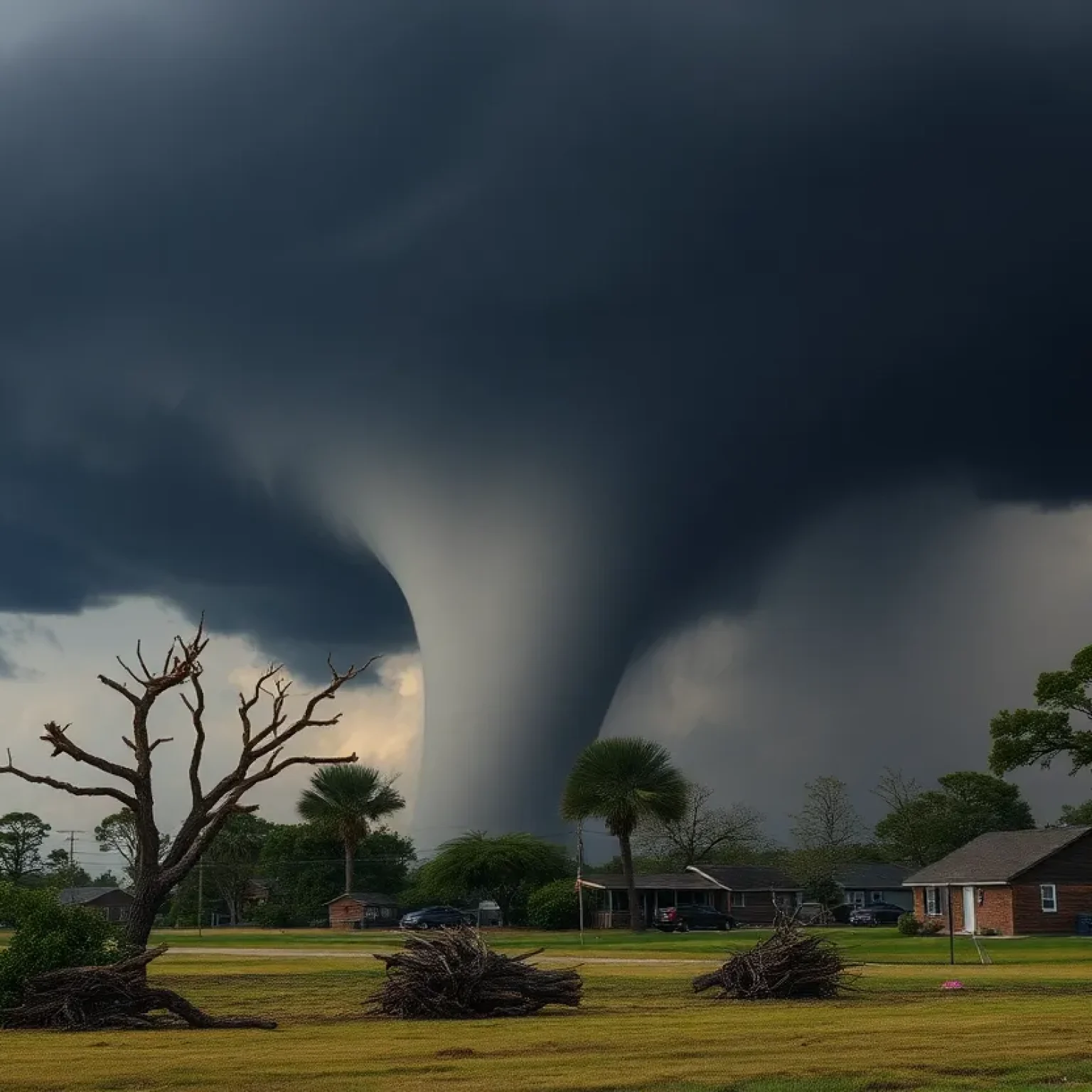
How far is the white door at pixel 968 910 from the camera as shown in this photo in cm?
8012

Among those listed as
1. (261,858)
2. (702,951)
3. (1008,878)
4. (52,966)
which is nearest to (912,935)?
(1008,878)

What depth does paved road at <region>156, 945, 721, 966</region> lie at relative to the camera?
51812 mm

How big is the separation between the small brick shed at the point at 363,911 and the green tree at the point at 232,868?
74.7 feet

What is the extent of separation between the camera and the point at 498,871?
110 meters

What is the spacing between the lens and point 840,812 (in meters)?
132

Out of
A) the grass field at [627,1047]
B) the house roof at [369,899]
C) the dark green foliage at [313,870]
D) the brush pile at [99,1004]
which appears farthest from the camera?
the dark green foliage at [313,870]

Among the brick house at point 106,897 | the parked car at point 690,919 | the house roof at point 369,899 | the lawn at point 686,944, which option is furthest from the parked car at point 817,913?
the brick house at point 106,897

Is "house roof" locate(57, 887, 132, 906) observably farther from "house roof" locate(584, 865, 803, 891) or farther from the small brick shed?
"house roof" locate(584, 865, 803, 891)

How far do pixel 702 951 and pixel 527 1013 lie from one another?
36199mm

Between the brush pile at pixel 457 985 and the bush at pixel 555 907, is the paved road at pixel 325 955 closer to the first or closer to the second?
the brush pile at pixel 457 985

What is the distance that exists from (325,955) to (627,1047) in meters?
43.3

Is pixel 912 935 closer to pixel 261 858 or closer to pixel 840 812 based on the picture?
A: pixel 840 812

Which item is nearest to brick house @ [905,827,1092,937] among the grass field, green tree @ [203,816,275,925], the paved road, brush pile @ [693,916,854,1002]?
the paved road

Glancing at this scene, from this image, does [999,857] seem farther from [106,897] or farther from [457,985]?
[106,897]
